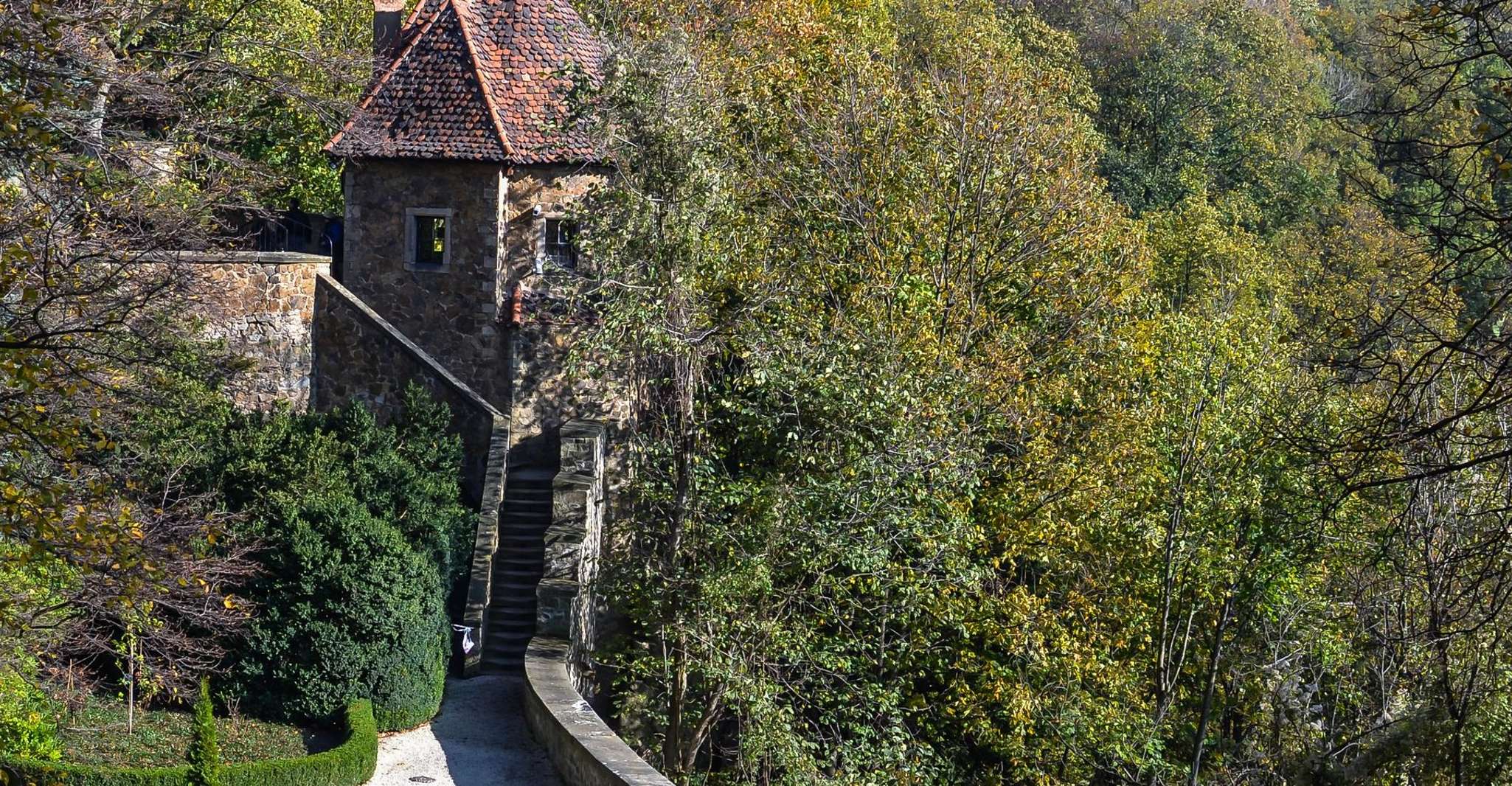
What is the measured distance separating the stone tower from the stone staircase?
2.34 metres

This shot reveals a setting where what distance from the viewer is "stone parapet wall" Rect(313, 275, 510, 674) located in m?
→ 20.9

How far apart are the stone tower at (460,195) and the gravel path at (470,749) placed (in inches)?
283

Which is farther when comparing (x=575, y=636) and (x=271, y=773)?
(x=575, y=636)

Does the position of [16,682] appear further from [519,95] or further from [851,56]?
[851,56]

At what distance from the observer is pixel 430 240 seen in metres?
24.1

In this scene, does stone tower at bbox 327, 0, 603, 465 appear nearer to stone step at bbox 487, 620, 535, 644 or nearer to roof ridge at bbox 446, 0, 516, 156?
roof ridge at bbox 446, 0, 516, 156

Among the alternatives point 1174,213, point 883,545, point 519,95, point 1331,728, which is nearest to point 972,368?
point 883,545

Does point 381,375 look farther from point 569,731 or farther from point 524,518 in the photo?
point 569,731

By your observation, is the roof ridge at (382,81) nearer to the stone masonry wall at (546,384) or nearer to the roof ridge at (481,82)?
the roof ridge at (481,82)

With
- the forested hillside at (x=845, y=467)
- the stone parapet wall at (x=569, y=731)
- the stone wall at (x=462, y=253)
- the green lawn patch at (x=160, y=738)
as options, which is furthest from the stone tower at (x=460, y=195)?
the green lawn patch at (x=160, y=738)

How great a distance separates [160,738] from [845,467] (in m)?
7.65

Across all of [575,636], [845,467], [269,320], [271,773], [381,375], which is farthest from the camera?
[381,375]

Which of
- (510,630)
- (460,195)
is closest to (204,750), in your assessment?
(510,630)

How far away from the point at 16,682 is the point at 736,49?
58.0 feet
